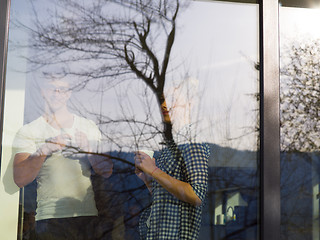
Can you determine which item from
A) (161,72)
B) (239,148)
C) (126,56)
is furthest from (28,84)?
(239,148)

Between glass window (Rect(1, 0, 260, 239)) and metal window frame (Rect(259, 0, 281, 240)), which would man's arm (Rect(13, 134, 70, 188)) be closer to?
glass window (Rect(1, 0, 260, 239))

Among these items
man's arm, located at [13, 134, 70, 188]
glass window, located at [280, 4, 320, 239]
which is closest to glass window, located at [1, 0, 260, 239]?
man's arm, located at [13, 134, 70, 188]

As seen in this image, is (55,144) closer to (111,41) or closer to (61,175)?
(61,175)

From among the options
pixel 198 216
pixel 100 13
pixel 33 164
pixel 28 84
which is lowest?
pixel 198 216

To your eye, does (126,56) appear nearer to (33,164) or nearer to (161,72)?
(161,72)

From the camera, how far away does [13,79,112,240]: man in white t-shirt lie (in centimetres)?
199

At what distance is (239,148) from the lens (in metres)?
2.15

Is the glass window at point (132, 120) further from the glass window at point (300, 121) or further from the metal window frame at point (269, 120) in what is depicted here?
the glass window at point (300, 121)

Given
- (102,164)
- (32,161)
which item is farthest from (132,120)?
(32,161)

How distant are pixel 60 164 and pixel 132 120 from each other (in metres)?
0.37

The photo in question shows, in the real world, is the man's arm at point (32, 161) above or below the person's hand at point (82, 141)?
below

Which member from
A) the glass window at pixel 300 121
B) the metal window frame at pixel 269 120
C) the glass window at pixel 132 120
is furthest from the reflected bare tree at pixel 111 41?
the glass window at pixel 300 121

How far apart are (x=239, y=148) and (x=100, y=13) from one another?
88 centimetres

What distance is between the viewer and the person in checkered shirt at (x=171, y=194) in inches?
81.5
